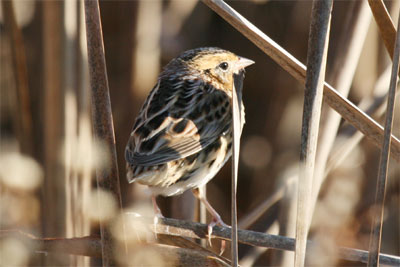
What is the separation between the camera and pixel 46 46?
2682 millimetres

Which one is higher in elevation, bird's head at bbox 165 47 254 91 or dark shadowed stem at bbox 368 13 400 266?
bird's head at bbox 165 47 254 91

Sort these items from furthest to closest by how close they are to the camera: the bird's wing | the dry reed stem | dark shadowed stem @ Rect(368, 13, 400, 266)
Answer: the dry reed stem
the bird's wing
dark shadowed stem @ Rect(368, 13, 400, 266)

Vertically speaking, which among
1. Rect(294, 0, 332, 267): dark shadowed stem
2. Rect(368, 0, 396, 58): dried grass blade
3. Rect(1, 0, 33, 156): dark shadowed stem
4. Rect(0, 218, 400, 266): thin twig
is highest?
Rect(1, 0, 33, 156): dark shadowed stem

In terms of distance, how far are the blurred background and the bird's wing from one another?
41cm

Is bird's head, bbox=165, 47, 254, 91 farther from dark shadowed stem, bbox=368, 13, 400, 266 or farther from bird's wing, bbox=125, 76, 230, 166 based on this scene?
dark shadowed stem, bbox=368, 13, 400, 266

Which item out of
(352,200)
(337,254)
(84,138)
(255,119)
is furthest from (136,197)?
(337,254)

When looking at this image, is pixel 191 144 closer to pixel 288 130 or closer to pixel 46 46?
pixel 46 46

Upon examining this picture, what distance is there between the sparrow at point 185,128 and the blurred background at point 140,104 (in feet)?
1.28

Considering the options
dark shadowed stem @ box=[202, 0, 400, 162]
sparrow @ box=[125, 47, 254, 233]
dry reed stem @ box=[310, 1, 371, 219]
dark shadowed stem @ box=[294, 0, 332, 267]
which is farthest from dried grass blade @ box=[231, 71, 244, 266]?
dry reed stem @ box=[310, 1, 371, 219]

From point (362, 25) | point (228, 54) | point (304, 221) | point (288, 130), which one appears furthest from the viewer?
point (288, 130)

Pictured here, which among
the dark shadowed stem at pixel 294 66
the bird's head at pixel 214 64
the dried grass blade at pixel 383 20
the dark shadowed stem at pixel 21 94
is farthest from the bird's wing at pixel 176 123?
the dried grass blade at pixel 383 20

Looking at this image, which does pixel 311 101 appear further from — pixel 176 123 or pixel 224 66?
pixel 224 66

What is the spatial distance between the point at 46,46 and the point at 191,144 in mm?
888

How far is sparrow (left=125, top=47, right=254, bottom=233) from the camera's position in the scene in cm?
225
